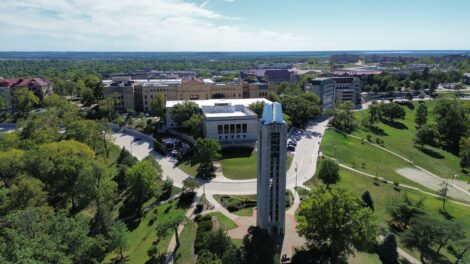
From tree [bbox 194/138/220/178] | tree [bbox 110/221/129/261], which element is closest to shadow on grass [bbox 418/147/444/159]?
tree [bbox 194/138/220/178]

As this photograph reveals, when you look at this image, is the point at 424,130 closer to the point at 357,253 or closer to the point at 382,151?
the point at 382,151

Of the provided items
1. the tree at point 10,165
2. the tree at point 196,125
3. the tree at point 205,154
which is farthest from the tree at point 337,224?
the tree at point 10,165

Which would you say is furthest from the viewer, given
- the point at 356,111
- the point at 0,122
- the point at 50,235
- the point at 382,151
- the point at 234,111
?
the point at 356,111

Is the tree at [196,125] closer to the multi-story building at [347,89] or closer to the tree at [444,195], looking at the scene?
the tree at [444,195]

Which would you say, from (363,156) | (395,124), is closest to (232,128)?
(363,156)

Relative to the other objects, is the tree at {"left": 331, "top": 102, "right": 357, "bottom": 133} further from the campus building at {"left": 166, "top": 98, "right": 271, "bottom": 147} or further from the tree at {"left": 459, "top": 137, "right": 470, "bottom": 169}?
the campus building at {"left": 166, "top": 98, "right": 271, "bottom": 147}

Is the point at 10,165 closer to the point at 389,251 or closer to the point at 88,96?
the point at 389,251

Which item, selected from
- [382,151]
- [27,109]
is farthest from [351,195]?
[27,109]
